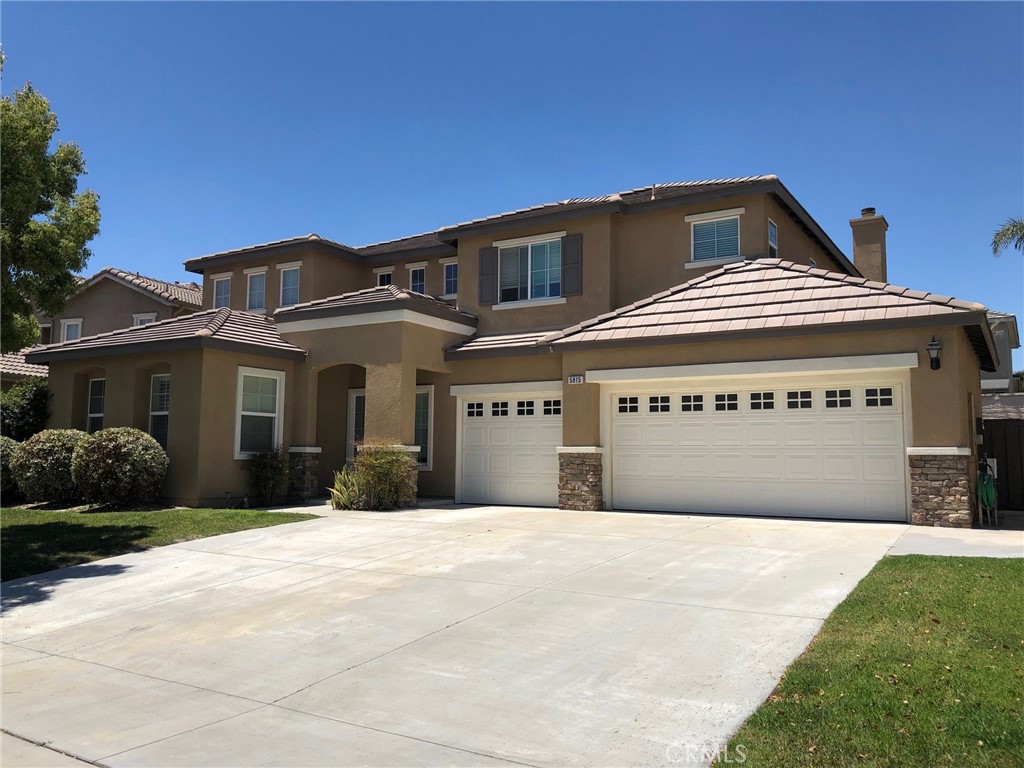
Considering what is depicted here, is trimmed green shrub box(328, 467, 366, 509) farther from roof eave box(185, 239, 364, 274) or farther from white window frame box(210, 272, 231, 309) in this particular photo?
white window frame box(210, 272, 231, 309)

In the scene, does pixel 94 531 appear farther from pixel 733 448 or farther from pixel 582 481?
pixel 733 448

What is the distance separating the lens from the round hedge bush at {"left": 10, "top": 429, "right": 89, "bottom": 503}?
16.5 metres

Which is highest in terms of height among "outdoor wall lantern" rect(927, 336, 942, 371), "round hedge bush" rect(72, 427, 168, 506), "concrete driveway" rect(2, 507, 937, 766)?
"outdoor wall lantern" rect(927, 336, 942, 371)

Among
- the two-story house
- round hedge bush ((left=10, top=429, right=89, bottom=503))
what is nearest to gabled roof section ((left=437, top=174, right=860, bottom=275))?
round hedge bush ((left=10, top=429, right=89, bottom=503))

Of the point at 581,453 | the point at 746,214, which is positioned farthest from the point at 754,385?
the point at 746,214

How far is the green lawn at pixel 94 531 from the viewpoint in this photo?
11000 mm

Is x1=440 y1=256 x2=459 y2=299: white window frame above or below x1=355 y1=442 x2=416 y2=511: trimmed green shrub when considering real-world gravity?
above

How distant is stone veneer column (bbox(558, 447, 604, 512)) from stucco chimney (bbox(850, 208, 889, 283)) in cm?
1179

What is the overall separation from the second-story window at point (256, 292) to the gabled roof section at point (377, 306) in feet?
17.0

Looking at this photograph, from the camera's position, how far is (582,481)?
50.7 feet

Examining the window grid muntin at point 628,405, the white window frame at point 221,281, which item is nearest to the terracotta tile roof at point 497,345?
the window grid muntin at point 628,405

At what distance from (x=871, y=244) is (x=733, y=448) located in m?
11.3

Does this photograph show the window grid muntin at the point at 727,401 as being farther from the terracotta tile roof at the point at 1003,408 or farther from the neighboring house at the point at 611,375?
the terracotta tile roof at the point at 1003,408

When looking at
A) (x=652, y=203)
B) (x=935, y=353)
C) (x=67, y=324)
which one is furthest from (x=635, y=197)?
(x=67, y=324)
